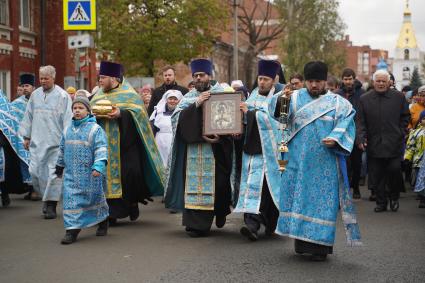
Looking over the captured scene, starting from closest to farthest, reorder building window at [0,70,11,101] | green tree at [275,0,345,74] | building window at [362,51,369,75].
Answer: building window at [0,70,11,101] < green tree at [275,0,345,74] < building window at [362,51,369,75]

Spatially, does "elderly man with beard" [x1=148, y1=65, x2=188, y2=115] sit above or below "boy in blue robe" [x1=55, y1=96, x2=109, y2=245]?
above

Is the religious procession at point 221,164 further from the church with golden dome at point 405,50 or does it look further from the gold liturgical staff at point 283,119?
the church with golden dome at point 405,50

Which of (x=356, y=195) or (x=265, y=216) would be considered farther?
(x=356, y=195)

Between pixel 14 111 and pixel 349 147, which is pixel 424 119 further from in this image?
pixel 14 111

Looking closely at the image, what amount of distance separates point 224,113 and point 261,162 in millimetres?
684

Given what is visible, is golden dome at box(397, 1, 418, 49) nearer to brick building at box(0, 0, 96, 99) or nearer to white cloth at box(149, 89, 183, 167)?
brick building at box(0, 0, 96, 99)

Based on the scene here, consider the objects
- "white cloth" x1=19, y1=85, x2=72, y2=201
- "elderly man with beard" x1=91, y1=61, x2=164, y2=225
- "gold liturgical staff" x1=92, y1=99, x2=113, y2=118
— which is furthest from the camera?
"white cloth" x1=19, y1=85, x2=72, y2=201

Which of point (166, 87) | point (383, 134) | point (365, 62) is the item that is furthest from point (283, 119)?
point (365, 62)

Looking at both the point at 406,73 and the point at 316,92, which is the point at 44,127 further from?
the point at 406,73

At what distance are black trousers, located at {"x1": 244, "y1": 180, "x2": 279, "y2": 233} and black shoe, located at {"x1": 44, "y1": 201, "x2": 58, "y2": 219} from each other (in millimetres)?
3180

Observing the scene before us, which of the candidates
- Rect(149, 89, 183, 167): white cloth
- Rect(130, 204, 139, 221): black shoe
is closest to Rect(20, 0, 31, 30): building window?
Rect(149, 89, 183, 167): white cloth

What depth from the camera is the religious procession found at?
25.6ft

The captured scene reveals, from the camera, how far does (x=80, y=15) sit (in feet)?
53.1

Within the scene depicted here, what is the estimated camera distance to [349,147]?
7680 mm
